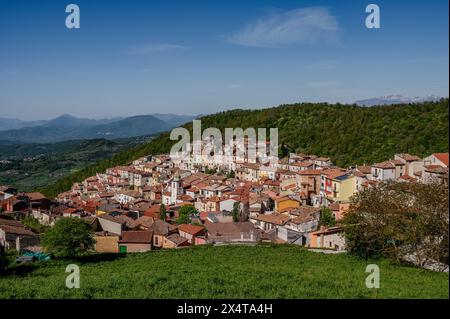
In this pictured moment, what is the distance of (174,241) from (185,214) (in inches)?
337

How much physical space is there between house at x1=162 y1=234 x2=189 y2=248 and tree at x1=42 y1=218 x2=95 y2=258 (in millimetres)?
6779

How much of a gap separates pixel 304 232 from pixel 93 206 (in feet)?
74.0

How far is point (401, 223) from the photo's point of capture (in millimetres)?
16625

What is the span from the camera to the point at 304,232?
100.0ft

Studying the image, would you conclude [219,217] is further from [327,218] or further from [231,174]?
[231,174]

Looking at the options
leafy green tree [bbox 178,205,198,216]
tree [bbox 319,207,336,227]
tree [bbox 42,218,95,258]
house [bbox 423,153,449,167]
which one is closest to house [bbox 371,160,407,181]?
house [bbox 423,153,449,167]

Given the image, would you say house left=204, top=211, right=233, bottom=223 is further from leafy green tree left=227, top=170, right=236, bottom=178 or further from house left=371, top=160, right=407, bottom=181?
leafy green tree left=227, top=170, right=236, bottom=178

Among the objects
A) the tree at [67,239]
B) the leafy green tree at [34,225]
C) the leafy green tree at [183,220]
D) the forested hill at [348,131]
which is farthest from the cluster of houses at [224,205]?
the forested hill at [348,131]

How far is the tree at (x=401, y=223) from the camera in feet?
50.3

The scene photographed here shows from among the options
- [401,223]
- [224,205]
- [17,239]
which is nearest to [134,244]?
[17,239]

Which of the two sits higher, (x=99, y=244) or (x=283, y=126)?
(x=283, y=126)

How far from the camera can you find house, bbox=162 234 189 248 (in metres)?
29.4
